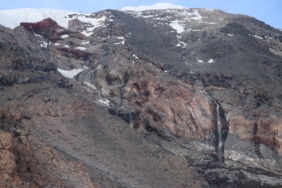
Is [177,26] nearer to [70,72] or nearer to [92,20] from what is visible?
[92,20]

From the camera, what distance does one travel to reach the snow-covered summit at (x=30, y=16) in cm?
7768

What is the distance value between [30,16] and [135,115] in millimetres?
43290

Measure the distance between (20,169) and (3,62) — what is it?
78.6 feet

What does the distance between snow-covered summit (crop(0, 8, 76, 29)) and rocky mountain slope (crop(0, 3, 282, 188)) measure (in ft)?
37.9

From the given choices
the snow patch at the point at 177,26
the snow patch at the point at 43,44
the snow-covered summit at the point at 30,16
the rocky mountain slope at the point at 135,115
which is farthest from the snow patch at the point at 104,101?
the snow patch at the point at 177,26

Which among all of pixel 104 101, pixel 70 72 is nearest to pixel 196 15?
pixel 70 72

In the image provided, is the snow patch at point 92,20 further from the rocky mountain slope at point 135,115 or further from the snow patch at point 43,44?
the snow patch at point 43,44

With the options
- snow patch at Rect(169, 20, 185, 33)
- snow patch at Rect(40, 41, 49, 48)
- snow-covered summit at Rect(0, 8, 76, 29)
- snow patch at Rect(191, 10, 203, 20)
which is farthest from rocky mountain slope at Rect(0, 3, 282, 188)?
snow patch at Rect(191, 10, 203, 20)

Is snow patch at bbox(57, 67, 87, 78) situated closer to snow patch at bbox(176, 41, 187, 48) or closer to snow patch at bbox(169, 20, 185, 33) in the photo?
snow patch at bbox(176, 41, 187, 48)

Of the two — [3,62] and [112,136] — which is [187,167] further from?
[3,62]

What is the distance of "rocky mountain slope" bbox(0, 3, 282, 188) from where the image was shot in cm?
2970

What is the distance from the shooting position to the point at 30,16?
81.5m

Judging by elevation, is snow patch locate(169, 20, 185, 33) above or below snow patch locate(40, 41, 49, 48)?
below

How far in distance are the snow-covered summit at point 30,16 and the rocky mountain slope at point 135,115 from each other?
1155 cm
